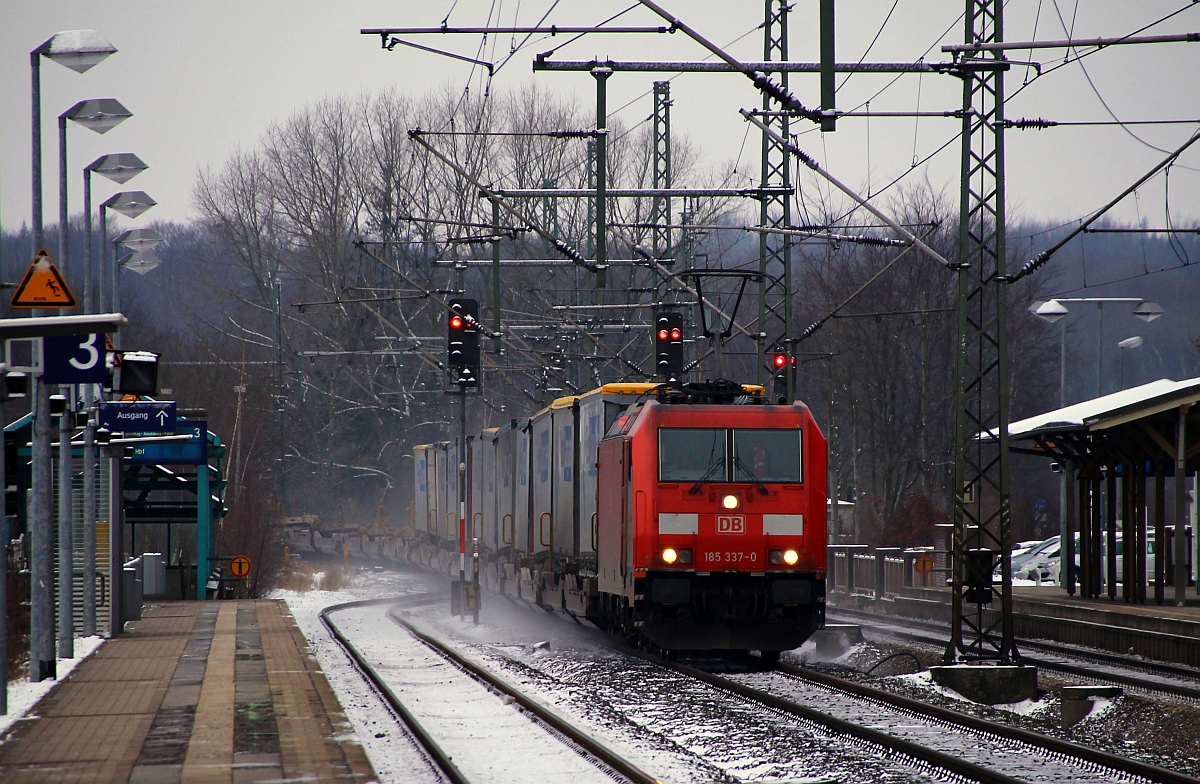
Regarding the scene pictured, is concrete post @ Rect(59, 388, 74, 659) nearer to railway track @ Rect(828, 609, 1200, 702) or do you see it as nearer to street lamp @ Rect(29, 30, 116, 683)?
street lamp @ Rect(29, 30, 116, 683)

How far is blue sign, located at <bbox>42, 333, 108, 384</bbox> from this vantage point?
47.2 ft

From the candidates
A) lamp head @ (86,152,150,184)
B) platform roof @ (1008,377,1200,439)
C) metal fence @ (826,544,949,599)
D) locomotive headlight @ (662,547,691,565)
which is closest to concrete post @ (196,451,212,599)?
lamp head @ (86,152,150,184)

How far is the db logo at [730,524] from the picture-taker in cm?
1732

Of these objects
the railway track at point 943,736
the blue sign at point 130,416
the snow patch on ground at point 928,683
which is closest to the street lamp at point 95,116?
the blue sign at point 130,416

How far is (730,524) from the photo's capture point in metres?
17.3

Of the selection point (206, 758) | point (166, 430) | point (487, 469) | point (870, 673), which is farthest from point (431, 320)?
point (206, 758)

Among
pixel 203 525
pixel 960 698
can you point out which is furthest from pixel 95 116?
pixel 203 525

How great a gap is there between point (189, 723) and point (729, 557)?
694cm

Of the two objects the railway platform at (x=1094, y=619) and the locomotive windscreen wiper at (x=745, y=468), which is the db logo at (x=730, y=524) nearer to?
the locomotive windscreen wiper at (x=745, y=468)

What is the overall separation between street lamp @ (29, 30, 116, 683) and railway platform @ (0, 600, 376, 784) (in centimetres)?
54

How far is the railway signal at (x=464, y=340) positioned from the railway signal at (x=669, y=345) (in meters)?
3.16

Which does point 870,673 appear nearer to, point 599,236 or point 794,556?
point 794,556

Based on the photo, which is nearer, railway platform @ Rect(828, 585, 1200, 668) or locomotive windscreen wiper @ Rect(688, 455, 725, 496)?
locomotive windscreen wiper @ Rect(688, 455, 725, 496)

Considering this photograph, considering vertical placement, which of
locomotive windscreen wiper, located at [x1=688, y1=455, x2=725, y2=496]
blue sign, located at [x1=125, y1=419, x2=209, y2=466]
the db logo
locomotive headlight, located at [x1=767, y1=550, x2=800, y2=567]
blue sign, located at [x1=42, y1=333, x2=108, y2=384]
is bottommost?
locomotive headlight, located at [x1=767, y1=550, x2=800, y2=567]
